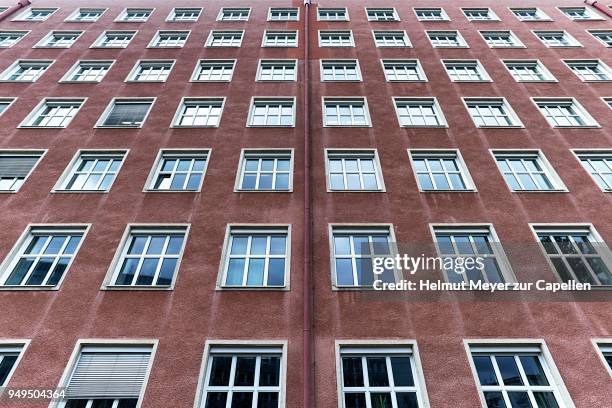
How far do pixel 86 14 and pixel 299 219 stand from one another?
71.6 ft

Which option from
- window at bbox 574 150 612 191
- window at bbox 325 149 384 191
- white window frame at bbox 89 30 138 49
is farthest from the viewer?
white window frame at bbox 89 30 138 49

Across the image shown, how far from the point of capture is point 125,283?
377 inches

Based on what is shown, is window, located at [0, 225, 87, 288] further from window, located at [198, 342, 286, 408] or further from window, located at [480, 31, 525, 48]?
window, located at [480, 31, 525, 48]

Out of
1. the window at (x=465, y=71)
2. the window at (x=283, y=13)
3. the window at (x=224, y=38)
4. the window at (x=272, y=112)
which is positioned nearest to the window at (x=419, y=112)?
the window at (x=465, y=71)

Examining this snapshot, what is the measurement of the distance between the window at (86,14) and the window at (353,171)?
18.6 meters

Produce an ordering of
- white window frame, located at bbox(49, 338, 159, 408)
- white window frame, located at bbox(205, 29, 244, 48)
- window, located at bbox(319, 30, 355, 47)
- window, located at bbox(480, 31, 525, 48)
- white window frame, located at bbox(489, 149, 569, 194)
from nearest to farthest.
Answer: white window frame, located at bbox(49, 338, 159, 408), white window frame, located at bbox(489, 149, 569, 194), white window frame, located at bbox(205, 29, 244, 48), window, located at bbox(480, 31, 525, 48), window, located at bbox(319, 30, 355, 47)

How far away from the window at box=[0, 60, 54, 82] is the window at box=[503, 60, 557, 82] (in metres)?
22.5

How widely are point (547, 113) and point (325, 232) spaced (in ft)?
37.7

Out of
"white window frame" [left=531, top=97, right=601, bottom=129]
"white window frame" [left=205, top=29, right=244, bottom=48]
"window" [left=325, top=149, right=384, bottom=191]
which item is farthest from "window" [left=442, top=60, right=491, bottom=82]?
"white window frame" [left=205, top=29, right=244, bottom=48]

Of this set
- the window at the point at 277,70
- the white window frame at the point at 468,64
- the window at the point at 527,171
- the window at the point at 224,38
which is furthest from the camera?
the window at the point at 224,38

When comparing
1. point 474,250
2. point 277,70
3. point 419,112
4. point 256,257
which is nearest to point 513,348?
point 474,250

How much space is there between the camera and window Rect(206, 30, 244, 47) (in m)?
19.7

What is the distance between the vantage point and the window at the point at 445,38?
1961cm

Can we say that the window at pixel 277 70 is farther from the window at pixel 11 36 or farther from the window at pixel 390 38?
the window at pixel 11 36
